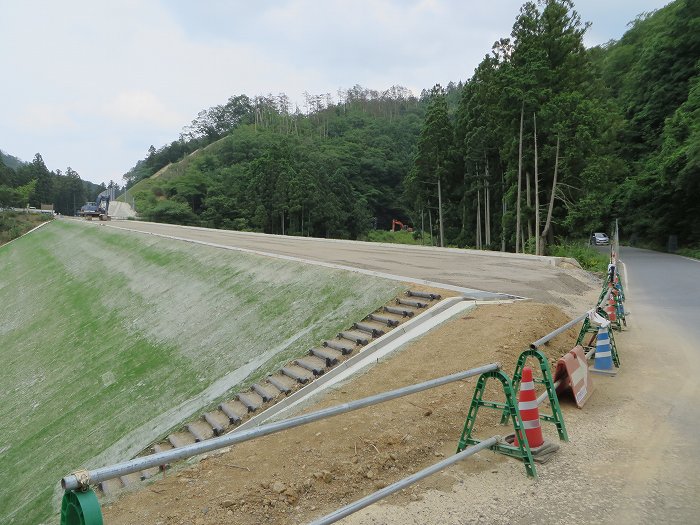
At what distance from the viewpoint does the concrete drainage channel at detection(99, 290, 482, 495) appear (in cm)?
797

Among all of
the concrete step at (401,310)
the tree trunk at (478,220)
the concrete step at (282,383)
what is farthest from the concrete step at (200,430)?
the tree trunk at (478,220)

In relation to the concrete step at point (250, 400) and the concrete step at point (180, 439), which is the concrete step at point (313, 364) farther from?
the concrete step at point (180, 439)

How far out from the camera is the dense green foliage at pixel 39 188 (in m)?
72.9

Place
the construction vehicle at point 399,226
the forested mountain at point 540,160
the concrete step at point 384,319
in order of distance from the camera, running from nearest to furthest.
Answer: the concrete step at point 384,319 → the forested mountain at point 540,160 → the construction vehicle at point 399,226

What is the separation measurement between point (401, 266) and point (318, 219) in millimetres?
45935

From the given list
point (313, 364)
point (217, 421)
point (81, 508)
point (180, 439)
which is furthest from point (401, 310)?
point (81, 508)

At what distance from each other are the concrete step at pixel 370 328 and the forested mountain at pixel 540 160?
19.6 meters

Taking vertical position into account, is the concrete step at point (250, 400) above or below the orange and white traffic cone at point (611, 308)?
below

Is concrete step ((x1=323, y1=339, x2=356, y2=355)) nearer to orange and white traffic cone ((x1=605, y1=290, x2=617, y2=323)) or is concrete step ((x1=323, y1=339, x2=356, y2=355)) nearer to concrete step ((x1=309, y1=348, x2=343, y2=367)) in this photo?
concrete step ((x1=309, y1=348, x2=343, y2=367))

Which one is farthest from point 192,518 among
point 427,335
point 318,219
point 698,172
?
point 318,219

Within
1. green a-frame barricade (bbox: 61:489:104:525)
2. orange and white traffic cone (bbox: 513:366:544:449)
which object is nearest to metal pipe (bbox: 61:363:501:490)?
green a-frame barricade (bbox: 61:489:104:525)

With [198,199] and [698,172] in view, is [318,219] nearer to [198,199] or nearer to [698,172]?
[198,199]

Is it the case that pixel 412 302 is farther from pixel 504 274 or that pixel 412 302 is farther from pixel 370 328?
pixel 504 274

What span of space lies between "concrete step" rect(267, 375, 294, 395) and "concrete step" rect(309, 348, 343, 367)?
2.30 feet
